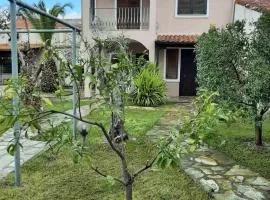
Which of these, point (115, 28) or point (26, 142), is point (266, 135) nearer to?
point (26, 142)

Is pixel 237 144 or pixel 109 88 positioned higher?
pixel 109 88

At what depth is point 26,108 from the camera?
4164mm

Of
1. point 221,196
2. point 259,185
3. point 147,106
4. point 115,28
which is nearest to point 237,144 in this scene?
point 259,185

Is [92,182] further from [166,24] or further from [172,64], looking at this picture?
[172,64]

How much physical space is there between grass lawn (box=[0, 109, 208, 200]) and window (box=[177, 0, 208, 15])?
45.2ft

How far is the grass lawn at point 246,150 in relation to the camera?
7.78 metres

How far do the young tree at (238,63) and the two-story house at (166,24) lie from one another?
36.0ft

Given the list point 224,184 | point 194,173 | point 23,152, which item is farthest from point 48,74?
point 224,184

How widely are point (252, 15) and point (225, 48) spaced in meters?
8.64

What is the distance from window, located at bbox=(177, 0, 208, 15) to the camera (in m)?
20.7


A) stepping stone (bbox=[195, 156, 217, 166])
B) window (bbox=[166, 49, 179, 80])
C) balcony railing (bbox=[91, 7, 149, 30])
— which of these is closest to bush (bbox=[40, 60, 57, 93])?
stepping stone (bbox=[195, 156, 217, 166])

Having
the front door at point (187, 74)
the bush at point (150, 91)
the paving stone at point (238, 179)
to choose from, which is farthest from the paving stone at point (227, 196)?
the front door at point (187, 74)

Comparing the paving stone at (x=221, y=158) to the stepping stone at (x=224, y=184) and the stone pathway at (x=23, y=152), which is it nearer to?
the stepping stone at (x=224, y=184)

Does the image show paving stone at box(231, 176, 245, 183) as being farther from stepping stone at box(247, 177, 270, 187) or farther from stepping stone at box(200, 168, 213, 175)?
stepping stone at box(200, 168, 213, 175)
